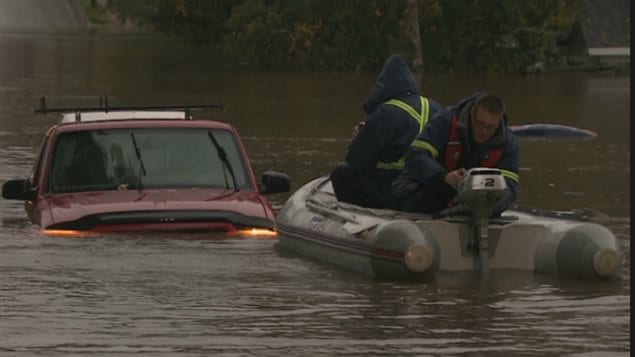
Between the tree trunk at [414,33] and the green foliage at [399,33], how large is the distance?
204mm

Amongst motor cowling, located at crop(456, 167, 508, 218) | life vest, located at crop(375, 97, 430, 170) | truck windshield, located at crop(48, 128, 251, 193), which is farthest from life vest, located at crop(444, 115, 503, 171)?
truck windshield, located at crop(48, 128, 251, 193)

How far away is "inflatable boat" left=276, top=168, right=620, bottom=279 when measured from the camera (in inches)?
566

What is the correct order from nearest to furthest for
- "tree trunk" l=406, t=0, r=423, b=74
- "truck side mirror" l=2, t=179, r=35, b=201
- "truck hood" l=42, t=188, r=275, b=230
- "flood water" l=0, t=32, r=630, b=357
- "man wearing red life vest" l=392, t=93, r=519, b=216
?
"flood water" l=0, t=32, r=630, b=357
"man wearing red life vest" l=392, t=93, r=519, b=216
"truck hood" l=42, t=188, r=275, b=230
"truck side mirror" l=2, t=179, r=35, b=201
"tree trunk" l=406, t=0, r=423, b=74

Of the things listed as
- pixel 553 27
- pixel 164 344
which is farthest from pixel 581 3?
pixel 164 344

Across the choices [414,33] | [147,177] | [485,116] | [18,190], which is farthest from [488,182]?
[414,33]

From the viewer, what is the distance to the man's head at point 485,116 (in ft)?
47.1

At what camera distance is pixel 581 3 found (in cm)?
6056

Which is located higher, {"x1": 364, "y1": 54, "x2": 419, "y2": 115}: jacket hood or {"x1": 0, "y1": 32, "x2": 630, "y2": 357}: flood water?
{"x1": 364, "y1": 54, "x2": 419, "y2": 115}: jacket hood

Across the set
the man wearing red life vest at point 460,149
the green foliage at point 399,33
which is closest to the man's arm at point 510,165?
the man wearing red life vest at point 460,149

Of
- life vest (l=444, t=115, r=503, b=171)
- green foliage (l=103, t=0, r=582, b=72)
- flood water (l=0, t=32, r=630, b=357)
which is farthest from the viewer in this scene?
green foliage (l=103, t=0, r=582, b=72)

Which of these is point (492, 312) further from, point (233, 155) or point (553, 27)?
point (553, 27)

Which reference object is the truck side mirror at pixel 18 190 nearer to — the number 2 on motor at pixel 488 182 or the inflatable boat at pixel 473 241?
the inflatable boat at pixel 473 241

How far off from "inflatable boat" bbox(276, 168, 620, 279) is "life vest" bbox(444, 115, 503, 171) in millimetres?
338

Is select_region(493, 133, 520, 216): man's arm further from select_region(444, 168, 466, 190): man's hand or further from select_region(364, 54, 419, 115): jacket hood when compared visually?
select_region(364, 54, 419, 115): jacket hood
